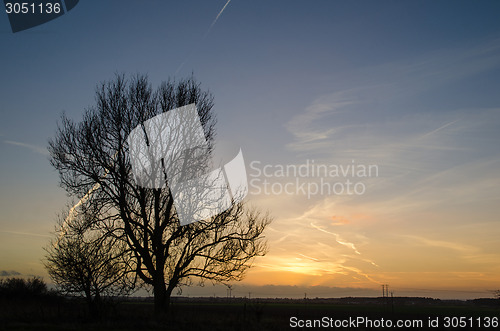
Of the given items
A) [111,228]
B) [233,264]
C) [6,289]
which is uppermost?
[111,228]

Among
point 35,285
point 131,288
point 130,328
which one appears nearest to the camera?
point 130,328

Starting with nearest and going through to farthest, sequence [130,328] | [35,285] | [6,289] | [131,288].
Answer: [130,328] → [131,288] → [6,289] → [35,285]

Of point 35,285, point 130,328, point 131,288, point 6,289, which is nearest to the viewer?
point 130,328

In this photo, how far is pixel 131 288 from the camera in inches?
765

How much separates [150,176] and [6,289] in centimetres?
2661

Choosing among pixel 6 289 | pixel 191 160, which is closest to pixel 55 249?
pixel 191 160

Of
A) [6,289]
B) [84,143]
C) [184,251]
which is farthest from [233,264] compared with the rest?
[6,289]

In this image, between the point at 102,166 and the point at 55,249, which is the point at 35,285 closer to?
the point at 55,249

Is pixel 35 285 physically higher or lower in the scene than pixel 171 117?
lower

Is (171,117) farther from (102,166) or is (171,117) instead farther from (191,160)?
(102,166)

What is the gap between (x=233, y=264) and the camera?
20.5 meters

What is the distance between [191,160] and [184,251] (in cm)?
460

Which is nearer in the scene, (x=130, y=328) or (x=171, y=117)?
(x=130, y=328)

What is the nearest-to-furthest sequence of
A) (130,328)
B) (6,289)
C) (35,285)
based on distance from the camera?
(130,328), (6,289), (35,285)
